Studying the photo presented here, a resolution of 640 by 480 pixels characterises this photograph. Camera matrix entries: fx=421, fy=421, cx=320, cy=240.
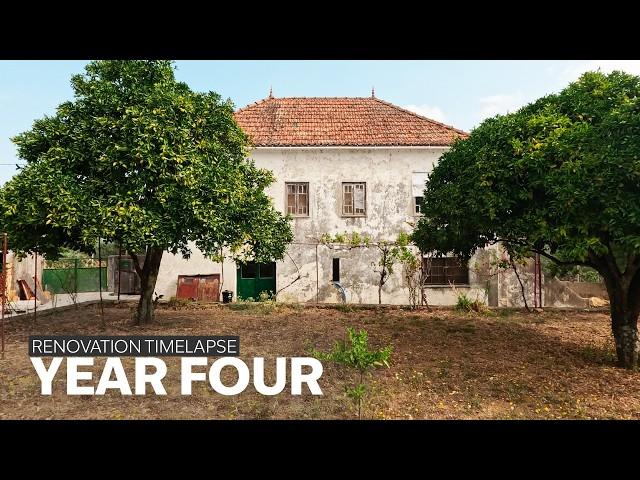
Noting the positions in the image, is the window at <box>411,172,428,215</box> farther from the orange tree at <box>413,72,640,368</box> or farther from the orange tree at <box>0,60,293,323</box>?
the orange tree at <box>0,60,293,323</box>

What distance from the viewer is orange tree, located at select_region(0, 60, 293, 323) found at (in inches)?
341

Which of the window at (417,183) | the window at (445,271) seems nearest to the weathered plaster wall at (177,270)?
the window at (417,183)

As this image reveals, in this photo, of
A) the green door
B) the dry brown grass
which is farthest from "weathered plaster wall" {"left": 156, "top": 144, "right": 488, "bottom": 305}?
the dry brown grass

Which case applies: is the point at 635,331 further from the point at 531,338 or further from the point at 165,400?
the point at 165,400

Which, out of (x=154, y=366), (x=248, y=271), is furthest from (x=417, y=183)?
(x=154, y=366)

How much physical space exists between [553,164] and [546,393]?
3719 millimetres

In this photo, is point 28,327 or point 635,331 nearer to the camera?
point 635,331

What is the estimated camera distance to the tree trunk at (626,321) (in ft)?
25.2

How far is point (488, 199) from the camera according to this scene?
298 inches

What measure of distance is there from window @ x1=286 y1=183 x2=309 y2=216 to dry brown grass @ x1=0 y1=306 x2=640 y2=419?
511 cm

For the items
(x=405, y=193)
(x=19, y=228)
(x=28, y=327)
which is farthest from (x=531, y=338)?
(x=28, y=327)

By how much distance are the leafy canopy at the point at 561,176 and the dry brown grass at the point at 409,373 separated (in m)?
2.19

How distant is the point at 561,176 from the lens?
Answer: 6.70 metres

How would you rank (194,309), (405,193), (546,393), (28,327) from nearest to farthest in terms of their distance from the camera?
(546,393) < (28,327) < (194,309) < (405,193)
